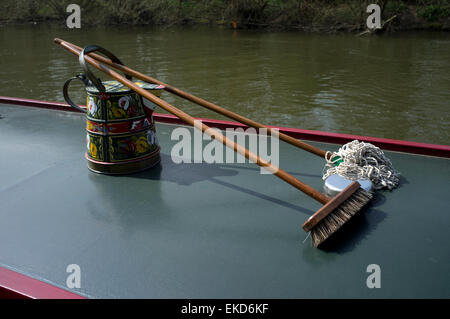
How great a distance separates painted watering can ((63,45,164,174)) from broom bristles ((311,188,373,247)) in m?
1.31

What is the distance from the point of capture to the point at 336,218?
1.91 meters

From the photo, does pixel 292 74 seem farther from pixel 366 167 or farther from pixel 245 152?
pixel 245 152

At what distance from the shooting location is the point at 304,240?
198cm

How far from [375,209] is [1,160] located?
104 inches

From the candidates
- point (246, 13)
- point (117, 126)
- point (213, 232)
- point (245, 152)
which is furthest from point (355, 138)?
point (246, 13)

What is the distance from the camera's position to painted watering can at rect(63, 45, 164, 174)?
8.12 ft

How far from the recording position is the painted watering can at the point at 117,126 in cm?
247

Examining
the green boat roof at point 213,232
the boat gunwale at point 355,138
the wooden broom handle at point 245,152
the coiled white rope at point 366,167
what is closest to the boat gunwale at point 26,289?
the green boat roof at point 213,232

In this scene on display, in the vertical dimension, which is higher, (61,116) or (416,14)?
(416,14)

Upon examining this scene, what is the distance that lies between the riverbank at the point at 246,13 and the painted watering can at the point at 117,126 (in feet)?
61.1

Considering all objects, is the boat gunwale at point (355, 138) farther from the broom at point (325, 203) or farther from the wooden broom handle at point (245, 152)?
the broom at point (325, 203)

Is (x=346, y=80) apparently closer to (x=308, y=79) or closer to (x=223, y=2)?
(x=308, y=79)
